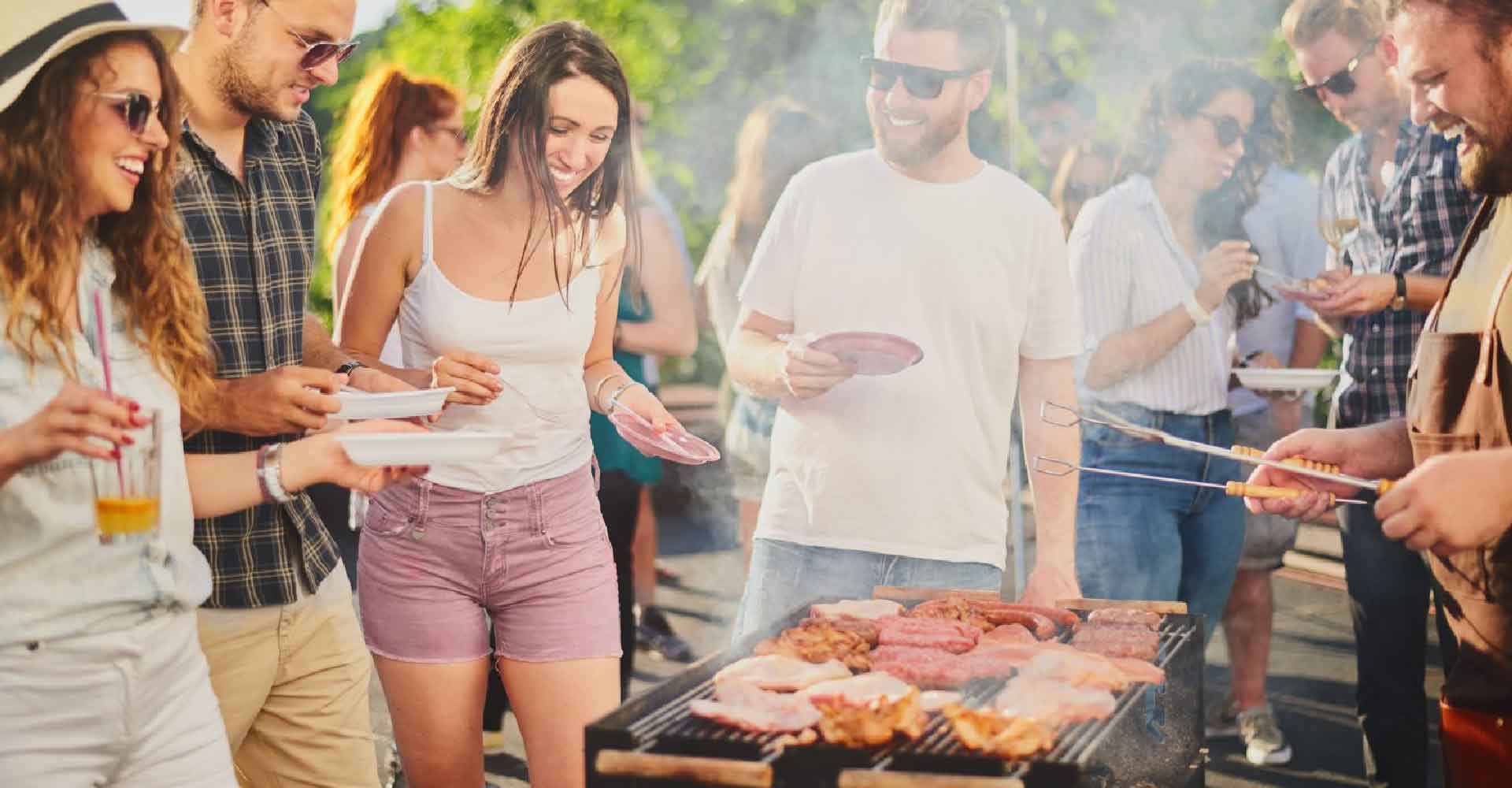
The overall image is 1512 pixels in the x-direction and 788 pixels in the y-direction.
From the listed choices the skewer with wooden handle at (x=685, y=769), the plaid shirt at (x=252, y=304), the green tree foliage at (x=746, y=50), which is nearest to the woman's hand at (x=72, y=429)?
the plaid shirt at (x=252, y=304)

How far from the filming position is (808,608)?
350 cm

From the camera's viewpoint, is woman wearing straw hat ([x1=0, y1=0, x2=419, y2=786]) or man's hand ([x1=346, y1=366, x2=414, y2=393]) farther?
man's hand ([x1=346, y1=366, x2=414, y2=393])

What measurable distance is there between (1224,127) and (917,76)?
1.77 metres

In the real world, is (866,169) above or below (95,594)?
above

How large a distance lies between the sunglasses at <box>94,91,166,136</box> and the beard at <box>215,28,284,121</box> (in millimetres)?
584

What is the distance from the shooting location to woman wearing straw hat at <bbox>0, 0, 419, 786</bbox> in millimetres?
2447

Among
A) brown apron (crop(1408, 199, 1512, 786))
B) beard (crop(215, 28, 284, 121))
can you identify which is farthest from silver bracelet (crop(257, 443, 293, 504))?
brown apron (crop(1408, 199, 1512, 786))

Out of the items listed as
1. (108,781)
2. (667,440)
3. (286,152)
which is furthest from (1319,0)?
(108,781)

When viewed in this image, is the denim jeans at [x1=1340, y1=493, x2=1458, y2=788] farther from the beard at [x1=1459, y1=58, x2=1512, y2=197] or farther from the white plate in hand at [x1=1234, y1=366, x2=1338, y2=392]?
the beard at [x1=1459, y1=58, x2=1512, y2=197]

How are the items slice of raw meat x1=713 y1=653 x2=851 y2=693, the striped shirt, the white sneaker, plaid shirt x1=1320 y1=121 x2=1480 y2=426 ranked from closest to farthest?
1. slice of raw meat x1=713 y1=653 x2=851 y2=693
2. plaid shirt x1=1320 y1=121 x2=1480 y2=426
3. the striped shirt
4. the white sneaker

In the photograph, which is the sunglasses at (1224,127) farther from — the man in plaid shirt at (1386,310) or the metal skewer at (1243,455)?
the metal skewer at (1243,455)

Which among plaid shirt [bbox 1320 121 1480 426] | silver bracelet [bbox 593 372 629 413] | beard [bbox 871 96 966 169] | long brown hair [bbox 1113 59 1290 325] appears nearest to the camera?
beard [bbox 871 96 966 169]

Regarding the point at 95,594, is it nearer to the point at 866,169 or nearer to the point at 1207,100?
the point at 866,169

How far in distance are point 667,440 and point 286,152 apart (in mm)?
1057
